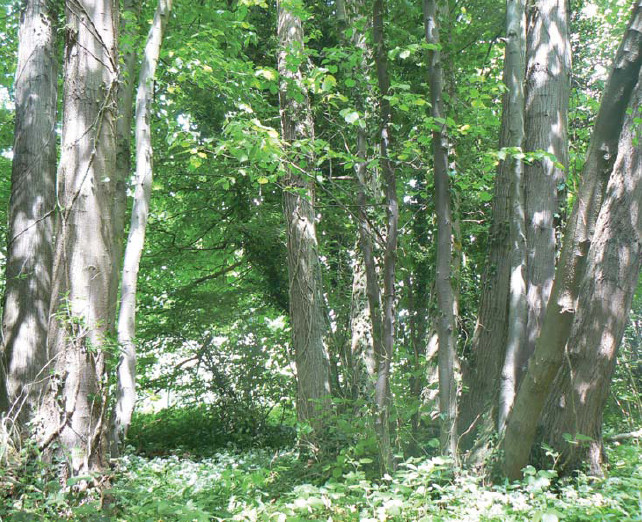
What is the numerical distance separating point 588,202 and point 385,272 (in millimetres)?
1856

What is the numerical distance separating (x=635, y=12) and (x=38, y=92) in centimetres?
620

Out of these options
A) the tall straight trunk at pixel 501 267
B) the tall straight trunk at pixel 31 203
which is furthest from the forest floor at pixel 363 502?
the tall straight trunk at pixel 31 203

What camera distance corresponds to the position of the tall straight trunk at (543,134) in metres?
5.36

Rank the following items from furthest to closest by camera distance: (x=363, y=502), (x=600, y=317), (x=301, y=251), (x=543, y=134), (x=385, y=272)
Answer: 1. (x=301, y=251)
2. (x=543, y=134)
3. (x=385, y=272)
4. (x=600, y=317)
5. (x=363, y=502)

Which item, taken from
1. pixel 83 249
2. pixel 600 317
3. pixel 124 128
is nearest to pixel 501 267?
pixel 600 317

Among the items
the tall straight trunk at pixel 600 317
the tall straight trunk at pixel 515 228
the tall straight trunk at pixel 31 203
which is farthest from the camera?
the tall straight trunk at pixel 31 203

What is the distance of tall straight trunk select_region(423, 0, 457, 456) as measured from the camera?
14.5 ft

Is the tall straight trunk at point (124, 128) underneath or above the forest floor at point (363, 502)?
above

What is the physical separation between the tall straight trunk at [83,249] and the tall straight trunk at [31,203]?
6.16 ft

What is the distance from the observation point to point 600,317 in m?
4.30

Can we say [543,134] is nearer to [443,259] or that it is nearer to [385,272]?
[443,259]

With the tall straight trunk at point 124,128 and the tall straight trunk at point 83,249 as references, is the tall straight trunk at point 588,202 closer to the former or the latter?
the tall straight trunk at point 83,249

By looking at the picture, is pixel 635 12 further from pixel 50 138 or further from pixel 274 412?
pixel 274 412

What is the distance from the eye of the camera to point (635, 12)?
3.68 metres
